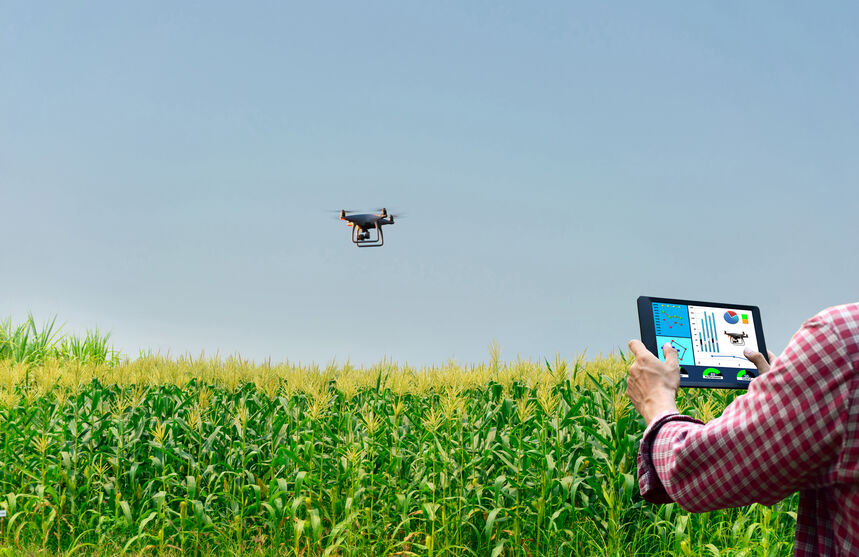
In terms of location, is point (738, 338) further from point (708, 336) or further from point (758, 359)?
point (758, 359)

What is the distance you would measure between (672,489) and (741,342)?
1.57 meters

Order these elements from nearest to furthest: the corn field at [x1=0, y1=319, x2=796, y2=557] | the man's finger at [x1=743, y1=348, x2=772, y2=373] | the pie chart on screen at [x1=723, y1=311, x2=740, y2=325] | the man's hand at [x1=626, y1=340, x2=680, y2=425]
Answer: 1. the man's hand at [x1=626, y1=340, x2=680, y2=425]
2. the man's finger at [x1=743, y1=348, x2=772, y2=373]
3. the pie chart on screen at [x1=723, y1=311, x2=740, y2=325]
4. the corn field at [x1=0, y1=319, x2=796, y2=557]

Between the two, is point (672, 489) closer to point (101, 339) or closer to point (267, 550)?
point (267, 550)

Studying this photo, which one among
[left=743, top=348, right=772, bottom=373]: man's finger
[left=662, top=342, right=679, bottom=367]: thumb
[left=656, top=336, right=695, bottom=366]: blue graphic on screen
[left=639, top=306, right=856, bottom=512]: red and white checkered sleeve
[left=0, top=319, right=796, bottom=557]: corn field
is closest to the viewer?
[left=639, top=306, right=856, bottom=512]: red and white checkered sleeve

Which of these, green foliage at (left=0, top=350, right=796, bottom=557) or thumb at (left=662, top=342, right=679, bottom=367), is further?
green foliage at (left=0, top=350, right=796, bottom=557)

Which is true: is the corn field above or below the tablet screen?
below

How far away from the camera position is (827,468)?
1754mm

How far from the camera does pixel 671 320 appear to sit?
3.07 metres

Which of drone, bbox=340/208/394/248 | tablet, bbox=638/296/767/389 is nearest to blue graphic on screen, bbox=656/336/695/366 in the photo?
tablet, bbox=638/296/767/389

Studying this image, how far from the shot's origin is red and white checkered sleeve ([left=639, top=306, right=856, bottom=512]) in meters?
1.64

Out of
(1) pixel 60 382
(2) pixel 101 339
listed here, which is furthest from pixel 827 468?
(2) pixel 101 339

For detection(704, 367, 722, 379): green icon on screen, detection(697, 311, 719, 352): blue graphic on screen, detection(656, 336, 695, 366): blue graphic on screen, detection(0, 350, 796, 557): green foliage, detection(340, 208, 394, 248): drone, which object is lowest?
detection(0, 350, 796, 557): green foliage

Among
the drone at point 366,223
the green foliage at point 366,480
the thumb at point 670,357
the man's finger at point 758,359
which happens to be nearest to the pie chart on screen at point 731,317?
the man's finger at point 758,359

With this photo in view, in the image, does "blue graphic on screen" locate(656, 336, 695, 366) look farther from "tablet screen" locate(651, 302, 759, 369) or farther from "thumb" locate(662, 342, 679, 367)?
"thumb" locate(662, 342, 679, 367)
